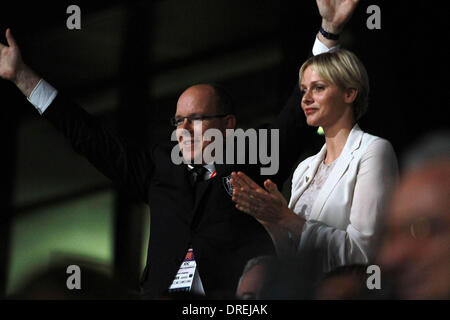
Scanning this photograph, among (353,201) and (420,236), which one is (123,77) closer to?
(353,201)

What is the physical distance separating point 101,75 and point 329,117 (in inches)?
83.9

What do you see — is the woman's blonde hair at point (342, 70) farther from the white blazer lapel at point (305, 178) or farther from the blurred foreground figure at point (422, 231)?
the blurred foreground figure at point (422, 231)

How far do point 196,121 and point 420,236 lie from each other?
64.8 inches

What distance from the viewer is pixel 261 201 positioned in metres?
1.85

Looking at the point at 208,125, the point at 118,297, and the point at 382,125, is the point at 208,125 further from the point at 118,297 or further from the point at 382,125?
the point at 118,297

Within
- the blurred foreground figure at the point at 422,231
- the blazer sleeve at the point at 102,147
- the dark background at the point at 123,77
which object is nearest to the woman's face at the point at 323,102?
the blazer sleeve at the point at 102,147

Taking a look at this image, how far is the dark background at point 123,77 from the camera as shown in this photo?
3645 millimetres

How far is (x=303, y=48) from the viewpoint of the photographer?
362 centimetres

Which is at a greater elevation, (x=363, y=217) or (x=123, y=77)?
(x=123, y=77)

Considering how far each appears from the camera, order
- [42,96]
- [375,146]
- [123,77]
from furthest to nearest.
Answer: [123,77] → [42,96] → [375,146]

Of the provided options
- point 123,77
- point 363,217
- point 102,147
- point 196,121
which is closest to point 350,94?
point 363,217

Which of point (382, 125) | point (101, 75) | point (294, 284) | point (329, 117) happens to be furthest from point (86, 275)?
point (101, 75)

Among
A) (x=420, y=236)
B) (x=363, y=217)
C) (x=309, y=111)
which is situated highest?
(x=309, y=111)

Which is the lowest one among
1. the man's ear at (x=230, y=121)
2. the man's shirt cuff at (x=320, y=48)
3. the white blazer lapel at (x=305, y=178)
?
the white blazer lapel at (x=305, y=178)
